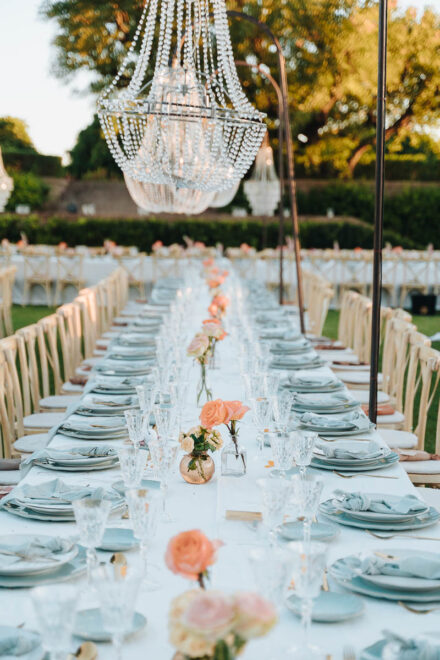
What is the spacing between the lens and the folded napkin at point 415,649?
1.38 metres

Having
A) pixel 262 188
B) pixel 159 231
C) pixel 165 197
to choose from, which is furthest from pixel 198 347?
pixel 159 231

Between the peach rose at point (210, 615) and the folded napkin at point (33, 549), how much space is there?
83 cm

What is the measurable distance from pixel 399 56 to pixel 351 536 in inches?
839

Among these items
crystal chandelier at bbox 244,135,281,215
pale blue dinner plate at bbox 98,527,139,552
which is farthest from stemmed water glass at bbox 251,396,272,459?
crystal chandelier at bbox 244,135,281,215

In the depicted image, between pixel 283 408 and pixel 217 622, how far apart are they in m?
1.51

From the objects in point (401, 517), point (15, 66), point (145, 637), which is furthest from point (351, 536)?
Answer: point (15, 66)

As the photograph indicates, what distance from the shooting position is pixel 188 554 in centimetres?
119

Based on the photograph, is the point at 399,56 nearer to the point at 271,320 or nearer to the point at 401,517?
the point at 271,320

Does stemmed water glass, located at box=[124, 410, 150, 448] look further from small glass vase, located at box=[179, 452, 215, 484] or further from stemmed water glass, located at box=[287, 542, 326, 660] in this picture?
stemmed water glass, located at box=[287, 542, 326, 660]

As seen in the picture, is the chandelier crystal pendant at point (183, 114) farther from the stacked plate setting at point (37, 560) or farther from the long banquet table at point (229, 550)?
the stacked plate setting at point (37, 560)

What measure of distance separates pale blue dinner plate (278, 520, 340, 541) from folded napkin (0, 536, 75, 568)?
0.48 metres

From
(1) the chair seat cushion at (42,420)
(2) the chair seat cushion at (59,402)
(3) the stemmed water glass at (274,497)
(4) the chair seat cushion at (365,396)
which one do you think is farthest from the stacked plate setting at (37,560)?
(4) the chair seat cushion at (365,396)

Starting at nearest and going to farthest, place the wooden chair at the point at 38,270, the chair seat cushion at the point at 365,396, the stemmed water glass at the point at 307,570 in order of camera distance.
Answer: the stemmed water glass at the point at 307,570 → the chair seat cushion at the point at 365,396 → the wooden chair at the point at 38,270

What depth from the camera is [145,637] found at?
1.53 meters
